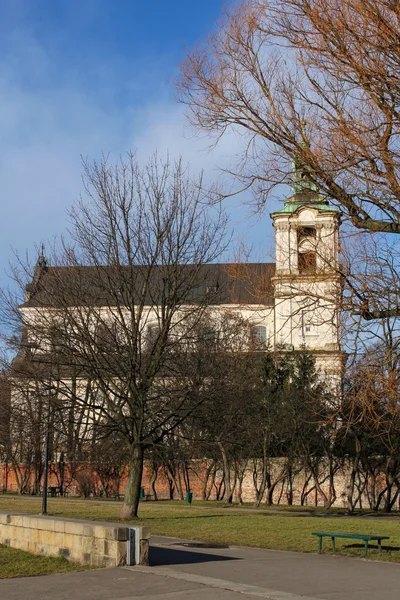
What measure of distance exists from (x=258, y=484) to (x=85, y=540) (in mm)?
32216

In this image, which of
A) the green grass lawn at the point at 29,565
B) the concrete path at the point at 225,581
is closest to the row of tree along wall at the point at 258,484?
the concrete path at the point at 225,581

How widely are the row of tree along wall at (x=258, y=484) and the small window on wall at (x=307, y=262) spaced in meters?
28.8

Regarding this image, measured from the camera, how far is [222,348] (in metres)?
31.1

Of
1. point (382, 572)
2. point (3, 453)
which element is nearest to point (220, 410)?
point (382, 572)

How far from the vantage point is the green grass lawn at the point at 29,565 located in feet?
38.4

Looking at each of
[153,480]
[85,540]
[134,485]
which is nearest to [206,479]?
[153,480]

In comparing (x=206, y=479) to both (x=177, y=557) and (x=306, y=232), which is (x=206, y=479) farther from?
(x=306, y=232)

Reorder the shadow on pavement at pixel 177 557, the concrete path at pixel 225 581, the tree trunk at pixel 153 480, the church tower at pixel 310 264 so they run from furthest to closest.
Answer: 1. the tree trunk at pixel 153 480
2. the shadow on pavement at pixel 177 557
3. the church tower at pixel 310 264
4. the concrete path at pixel 225 581

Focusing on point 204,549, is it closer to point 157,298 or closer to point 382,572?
point 382,572

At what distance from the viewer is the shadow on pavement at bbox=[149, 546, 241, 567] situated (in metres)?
12.9

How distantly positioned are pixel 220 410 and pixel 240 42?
53.7ft

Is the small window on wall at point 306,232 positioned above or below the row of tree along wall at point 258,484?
above

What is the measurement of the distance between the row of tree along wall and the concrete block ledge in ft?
87.3

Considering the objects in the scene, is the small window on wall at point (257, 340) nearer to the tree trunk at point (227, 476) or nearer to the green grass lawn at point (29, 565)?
the tree trunk at point (227, 476)
